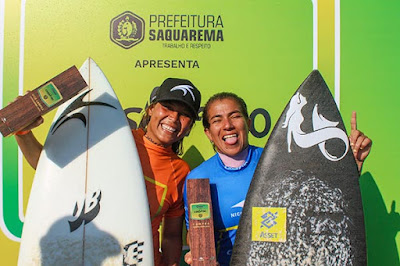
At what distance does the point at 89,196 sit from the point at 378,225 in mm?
1688

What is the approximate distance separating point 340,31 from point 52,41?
1.74 m

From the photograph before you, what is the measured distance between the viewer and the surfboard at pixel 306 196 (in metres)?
1.75

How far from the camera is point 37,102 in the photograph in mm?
1626

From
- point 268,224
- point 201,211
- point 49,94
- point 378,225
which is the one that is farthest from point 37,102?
point 378,225

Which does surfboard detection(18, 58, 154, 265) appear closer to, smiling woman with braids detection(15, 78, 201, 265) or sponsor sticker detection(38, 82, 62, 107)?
smiling woman with braids detection(15, 78, 201, 265)

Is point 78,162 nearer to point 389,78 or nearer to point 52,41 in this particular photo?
point 52,41

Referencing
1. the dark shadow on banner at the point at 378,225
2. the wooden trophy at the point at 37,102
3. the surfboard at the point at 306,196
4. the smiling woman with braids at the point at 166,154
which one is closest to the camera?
the wooden trophy at the point at 37,102

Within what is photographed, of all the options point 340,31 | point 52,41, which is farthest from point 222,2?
point 52,41

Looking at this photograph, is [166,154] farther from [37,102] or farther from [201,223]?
Answer: [37,102]

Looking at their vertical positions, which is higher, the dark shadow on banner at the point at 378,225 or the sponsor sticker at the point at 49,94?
the sponsor sticker at the point at 49,94

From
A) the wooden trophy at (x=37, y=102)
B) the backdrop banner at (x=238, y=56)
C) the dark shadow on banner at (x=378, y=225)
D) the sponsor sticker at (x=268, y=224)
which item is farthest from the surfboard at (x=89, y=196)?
the dark shadow on banner at (x=378, y=225)

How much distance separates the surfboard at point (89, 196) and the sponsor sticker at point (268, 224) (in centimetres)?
51

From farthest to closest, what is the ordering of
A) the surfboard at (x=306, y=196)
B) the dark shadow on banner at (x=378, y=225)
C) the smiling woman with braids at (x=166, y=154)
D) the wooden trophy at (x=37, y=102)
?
the dark shadow on banner at (x=378, y=225)
the smiling woman with braids at (x=166, y=154)
the surfboard at (x=306, y=196)
the wooden trophy at (x=37, y=102)

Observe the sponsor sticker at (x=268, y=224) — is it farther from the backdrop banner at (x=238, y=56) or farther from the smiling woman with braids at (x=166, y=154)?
the backdrop banner at (x=238, y=56)
